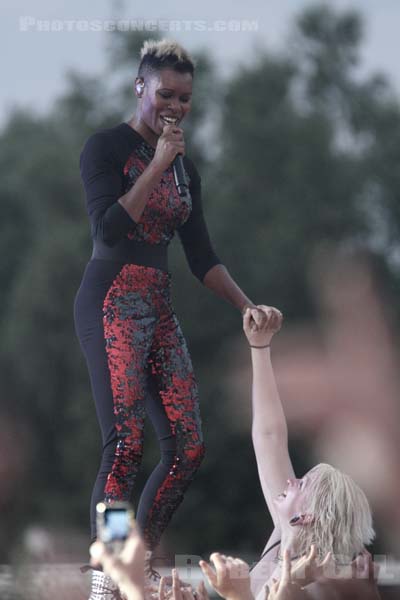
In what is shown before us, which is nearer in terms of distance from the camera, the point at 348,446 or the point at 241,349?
the point at 348,446

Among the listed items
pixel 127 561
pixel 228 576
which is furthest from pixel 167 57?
pixel 127 561

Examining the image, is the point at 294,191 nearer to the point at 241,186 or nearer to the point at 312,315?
the point at 241,186

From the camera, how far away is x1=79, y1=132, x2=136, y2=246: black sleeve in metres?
2.91

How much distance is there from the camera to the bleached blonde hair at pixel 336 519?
2602mm

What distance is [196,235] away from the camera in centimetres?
331

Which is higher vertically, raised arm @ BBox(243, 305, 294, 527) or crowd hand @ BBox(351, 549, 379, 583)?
raised arm @ BBox(243, 305, 294, 527)

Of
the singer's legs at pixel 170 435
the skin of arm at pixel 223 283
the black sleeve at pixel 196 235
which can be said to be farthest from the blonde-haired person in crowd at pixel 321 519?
the black sleeve at pixel 196 235

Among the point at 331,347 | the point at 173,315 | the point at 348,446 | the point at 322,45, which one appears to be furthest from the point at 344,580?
the point at 322,45

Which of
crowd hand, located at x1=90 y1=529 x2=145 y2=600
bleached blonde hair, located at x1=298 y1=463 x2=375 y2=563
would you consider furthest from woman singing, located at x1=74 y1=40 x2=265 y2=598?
crowd hand, located at x1=90 y1=529 x2=145 y2=600

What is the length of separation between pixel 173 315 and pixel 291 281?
6860 mm

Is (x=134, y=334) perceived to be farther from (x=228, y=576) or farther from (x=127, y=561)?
(x=127, y=561)

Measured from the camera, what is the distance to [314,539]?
261 cm

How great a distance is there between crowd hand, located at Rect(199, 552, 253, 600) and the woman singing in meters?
0.80

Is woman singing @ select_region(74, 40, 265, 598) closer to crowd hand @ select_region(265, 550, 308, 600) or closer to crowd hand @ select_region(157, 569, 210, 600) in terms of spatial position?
crowd hand @ select_region(157, 569, 210, 600)
